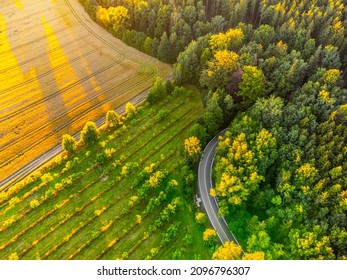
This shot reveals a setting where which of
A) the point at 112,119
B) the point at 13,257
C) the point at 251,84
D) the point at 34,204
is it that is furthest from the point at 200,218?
the point at 13,257

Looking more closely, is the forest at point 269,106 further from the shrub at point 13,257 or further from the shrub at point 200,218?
the shrub at point 13,257

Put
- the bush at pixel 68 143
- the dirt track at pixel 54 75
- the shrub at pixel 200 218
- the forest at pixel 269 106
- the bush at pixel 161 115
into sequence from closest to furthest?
1. the forest at pixel 269 106
2. the shrub at pixel 200 218
3. the bush at pixel 68 143
4. the dirt track at pixel 54 75
5. the bush at pixel 161 115

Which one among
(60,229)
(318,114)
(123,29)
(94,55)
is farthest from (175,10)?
(60,229)

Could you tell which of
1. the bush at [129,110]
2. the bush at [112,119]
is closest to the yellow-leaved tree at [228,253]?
the bush at [112,119]

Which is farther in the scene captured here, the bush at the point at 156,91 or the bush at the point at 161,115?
the bush at the point at 156,91

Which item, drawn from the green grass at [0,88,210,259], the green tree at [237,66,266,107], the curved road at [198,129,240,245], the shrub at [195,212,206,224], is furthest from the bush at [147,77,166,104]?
the shrub at [195,212,206,224]
